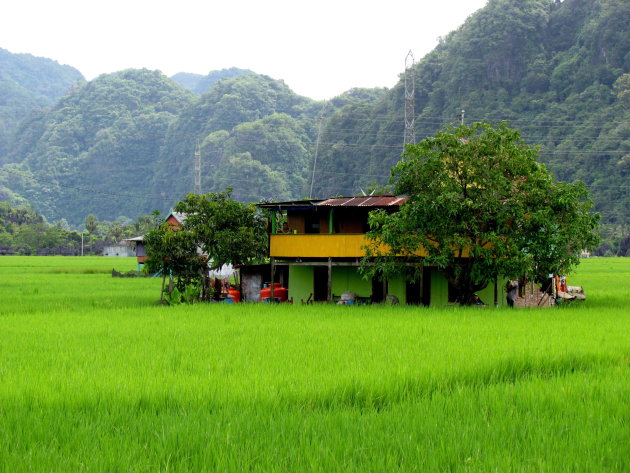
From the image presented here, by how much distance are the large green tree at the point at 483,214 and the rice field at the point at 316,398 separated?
18.3 ft

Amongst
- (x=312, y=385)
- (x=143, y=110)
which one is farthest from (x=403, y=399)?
(x=143, y=110)

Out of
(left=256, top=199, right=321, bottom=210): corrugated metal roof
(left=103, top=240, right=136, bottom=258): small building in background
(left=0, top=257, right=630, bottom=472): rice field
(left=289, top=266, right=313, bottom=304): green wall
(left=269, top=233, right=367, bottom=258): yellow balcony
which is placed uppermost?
(left=256, top=199, right=321, bottom=210): corrugated metal roof

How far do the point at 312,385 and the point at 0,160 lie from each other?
207058 mm

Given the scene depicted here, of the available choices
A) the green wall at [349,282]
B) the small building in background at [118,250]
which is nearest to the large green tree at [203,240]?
the green wall at [349,282]

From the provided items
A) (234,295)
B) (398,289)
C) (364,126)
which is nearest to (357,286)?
(398,289)

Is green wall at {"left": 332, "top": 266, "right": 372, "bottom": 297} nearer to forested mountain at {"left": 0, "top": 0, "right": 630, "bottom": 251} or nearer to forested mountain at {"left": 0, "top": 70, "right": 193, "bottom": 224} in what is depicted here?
forested mountain at {"left": 0, "top": 0, "right": 630, "bottom": 251}

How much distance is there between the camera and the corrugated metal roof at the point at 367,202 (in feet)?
82.1

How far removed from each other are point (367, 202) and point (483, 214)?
4726 millimetres

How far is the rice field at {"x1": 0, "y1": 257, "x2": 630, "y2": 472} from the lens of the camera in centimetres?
667

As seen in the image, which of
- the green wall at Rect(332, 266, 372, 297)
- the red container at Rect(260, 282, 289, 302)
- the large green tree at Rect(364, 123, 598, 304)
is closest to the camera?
the large green tree at Rect(364, 123, 598, 304)

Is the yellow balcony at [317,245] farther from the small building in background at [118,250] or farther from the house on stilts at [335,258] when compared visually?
the small building in background at [118,250]

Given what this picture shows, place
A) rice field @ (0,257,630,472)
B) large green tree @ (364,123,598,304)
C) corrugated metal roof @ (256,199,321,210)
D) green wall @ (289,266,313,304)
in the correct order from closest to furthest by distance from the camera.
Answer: rice field @ (0,257,630,472), large green tree @ (364,123,598,304), corrugated metal roof @ (256,199,321,210), green wall @ (289,266,313,304)

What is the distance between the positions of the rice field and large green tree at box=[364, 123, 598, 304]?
5.57 m

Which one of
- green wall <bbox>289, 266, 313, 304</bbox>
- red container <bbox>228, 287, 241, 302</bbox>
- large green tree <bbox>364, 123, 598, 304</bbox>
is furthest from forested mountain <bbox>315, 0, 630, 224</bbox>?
red container <bbox>228, 287, 241, 302</bbox>
